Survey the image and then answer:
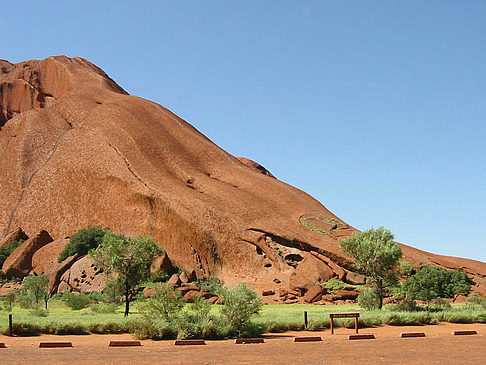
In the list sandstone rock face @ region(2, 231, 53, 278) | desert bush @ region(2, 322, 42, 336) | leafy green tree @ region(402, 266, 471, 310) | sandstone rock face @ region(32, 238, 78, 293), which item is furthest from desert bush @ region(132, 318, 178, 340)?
sandstone rock face @ region(2, 231, 53, 278)

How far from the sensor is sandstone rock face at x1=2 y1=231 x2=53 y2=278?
137 feet

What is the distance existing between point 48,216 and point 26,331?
3376 centimetres

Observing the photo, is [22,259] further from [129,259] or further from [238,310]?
[238,310]

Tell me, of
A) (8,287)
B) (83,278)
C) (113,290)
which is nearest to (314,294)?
(113,290)

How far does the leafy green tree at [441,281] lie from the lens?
116ft

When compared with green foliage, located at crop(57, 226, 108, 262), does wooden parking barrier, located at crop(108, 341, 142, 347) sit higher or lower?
lower

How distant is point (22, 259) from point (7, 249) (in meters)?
4.52

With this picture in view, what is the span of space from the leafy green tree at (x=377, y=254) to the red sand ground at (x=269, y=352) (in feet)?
35.5

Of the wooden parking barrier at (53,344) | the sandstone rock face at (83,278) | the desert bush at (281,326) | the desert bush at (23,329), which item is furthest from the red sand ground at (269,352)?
the sandstone rock face at (83,278)

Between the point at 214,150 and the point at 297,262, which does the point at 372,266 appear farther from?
the point at 214,150

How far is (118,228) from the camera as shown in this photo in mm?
45812

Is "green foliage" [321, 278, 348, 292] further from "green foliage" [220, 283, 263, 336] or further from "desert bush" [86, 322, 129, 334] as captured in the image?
"desert bush" [86, 322, 129, 334]

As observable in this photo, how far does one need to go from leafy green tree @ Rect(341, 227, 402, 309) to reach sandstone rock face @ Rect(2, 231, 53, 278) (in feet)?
85.3

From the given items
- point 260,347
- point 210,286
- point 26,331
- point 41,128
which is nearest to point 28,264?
point 210,286
